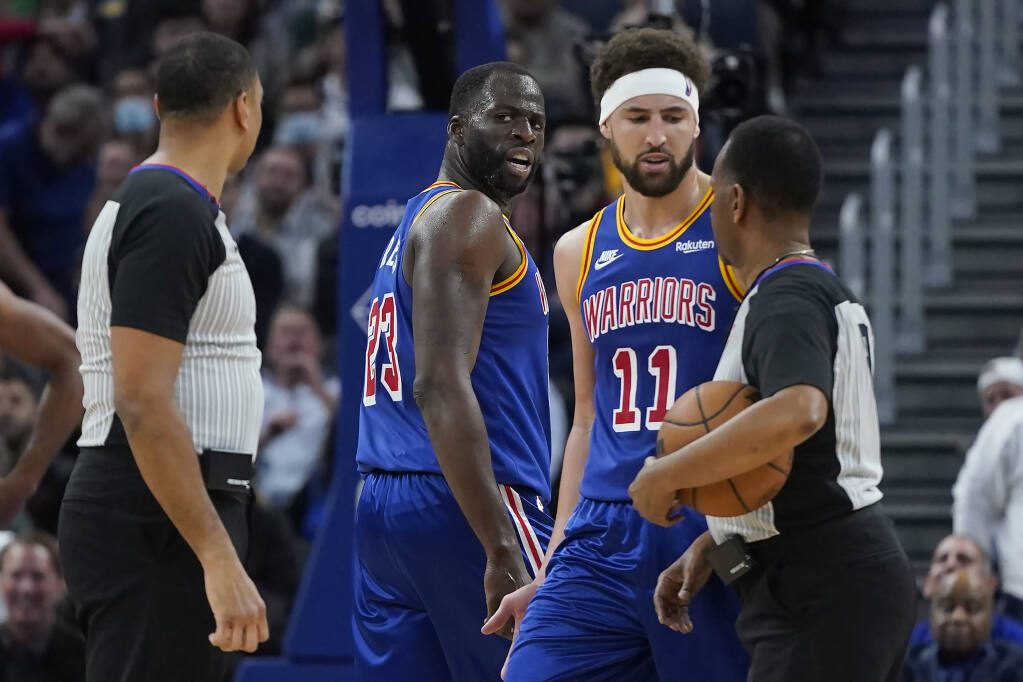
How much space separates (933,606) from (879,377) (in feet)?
8.92

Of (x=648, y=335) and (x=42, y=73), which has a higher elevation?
(x=42, y=73)

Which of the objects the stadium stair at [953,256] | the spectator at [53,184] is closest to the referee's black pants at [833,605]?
the stadium stair at [953,256]

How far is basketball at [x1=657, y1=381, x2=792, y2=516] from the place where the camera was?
4.01m

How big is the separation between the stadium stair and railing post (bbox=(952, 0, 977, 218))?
127mm

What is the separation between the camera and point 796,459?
410 centimetres

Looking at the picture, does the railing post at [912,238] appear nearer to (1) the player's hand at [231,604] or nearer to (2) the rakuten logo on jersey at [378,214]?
(2) the rakuten logo on jersey at [378,214]

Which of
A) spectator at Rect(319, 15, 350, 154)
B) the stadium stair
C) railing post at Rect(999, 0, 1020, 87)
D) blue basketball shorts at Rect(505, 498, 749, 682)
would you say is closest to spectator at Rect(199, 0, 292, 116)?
spectator at Rect(319, 15, 350, 154)

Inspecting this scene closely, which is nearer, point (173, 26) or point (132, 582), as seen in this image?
point (132, 582)

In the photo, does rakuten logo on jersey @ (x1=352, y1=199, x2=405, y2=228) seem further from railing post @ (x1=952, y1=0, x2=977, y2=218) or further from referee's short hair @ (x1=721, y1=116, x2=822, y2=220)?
railing post @ (x1=952, y1=0, x2=977, y2=218)

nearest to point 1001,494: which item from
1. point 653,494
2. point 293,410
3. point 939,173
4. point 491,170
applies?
point 939,173

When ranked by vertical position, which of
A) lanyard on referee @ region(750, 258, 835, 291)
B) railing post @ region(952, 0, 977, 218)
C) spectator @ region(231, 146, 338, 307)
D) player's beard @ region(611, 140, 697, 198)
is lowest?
lanyard on referee @ region(750, 258, 835, 291)

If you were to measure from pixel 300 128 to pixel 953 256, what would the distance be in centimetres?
451

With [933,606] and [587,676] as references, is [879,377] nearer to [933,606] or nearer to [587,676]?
[933,606]

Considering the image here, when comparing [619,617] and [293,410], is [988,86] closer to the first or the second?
[293,410]
